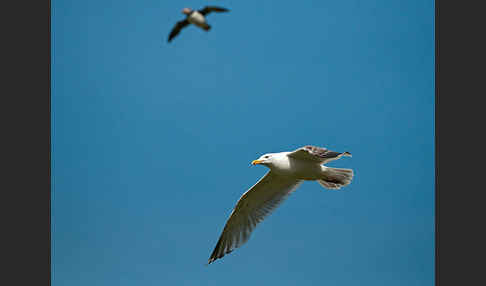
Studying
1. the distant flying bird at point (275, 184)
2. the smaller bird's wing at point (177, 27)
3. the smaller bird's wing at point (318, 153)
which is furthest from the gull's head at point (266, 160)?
the smaller bird's wing at point (177, 27)

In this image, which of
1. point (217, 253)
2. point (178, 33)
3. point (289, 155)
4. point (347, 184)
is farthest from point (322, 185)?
point (178, 33)

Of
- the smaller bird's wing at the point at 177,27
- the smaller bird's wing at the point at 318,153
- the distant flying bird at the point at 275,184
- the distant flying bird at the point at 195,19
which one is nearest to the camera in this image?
the distant flying bird at the point at 195,19

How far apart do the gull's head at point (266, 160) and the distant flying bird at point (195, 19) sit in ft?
3.45

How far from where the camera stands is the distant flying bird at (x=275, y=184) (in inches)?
119

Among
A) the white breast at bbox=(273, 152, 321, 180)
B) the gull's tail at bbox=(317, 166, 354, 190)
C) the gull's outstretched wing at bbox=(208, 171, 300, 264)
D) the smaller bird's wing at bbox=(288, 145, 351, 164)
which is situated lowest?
the gull's outstretched wing at bbox=(208, 171, 300, 264)

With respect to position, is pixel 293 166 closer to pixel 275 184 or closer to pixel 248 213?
pixel 275 184

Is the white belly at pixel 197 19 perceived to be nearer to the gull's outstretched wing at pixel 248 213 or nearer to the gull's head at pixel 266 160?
the gull's head at pixel 266 160

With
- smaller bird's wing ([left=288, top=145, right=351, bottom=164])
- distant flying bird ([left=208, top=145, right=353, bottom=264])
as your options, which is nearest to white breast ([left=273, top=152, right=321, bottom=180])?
distant flying bird ([left=208, top=145, right=353, bottom=264])

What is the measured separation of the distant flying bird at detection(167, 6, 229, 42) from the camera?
2174 millimetres

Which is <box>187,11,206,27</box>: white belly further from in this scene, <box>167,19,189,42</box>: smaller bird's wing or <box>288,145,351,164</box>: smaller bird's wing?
<box>288,145,351,164</box>: smaller bird's wing

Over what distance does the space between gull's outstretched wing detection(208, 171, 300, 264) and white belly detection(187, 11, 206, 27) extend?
1.51 meters

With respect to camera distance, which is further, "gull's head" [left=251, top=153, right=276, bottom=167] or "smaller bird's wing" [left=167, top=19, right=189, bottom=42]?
"gull's head" [left=251, top=153, right=276, bottom=167]

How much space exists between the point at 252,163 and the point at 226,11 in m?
1.21

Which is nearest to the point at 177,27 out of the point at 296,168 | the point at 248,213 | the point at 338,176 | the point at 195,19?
the point at 195,19
